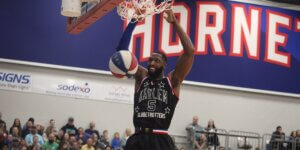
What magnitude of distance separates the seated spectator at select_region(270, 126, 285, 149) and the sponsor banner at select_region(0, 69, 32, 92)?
31.8 ft

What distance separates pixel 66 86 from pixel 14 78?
201 cm

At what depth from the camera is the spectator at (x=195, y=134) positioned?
19812mm

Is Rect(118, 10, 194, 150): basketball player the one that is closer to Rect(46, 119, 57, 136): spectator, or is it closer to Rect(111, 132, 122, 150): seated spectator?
Rect(46, 119, 57, 136): spectator

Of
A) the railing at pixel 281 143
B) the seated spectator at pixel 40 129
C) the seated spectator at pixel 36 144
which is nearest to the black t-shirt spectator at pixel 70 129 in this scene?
the seated spectator at pixel 40 129

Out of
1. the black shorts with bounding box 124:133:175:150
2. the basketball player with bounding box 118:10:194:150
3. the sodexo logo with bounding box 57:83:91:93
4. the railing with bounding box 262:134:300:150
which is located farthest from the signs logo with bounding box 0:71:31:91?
the black shorts with bounding box 124:133:175:150

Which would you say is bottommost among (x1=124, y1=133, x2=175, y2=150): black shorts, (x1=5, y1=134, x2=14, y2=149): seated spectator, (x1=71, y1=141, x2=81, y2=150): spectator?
(x1=71, y1=141, x2=81, y2=150): spectator

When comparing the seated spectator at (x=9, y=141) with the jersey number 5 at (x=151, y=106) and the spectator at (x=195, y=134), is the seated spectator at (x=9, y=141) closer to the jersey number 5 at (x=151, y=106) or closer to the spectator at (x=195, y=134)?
the spectator at (x=195, y=134)

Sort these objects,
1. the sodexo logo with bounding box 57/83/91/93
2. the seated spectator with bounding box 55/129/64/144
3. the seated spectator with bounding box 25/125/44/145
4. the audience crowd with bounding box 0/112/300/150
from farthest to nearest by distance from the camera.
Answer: the sodexo logo with bounding box 57/83/91/93, the seated spectator with bounding box 55/129/64/144, the seated spectator with bounding box 25/125/44/145, the audience crowd with bounding box 0/112/300/150

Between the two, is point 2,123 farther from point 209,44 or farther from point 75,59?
point 209,44

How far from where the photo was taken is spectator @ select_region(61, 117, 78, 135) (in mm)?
20016

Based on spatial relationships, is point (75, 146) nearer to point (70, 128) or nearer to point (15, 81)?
point (70, 128)

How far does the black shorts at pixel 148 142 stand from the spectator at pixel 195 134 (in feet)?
44.6

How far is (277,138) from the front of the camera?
21266mm

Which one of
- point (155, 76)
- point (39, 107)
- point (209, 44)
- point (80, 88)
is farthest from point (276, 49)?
point (155, 76)
